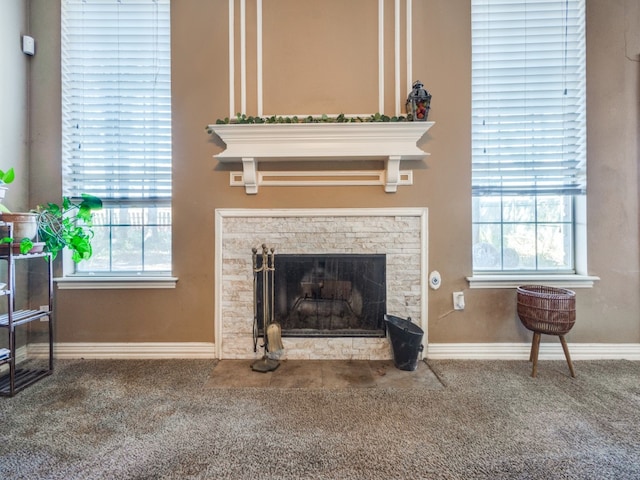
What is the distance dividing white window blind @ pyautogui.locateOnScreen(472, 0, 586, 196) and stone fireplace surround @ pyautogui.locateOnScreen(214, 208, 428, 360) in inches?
36.6

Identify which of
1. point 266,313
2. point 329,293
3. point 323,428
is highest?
point 329,293

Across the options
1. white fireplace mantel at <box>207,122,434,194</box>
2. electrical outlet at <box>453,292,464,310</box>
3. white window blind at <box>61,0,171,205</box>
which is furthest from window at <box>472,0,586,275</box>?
white window blind at <box>61,0,171,205</box>

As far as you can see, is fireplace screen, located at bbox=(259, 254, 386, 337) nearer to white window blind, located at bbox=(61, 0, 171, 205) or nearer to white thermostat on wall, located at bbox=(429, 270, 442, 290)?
white thermostat on wall, located at bbox=(429, 270, 442, 290)

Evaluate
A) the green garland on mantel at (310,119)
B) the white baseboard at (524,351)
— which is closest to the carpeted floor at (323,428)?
the white baseboard at (524,351)

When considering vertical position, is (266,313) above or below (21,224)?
below

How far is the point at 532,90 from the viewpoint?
247cm

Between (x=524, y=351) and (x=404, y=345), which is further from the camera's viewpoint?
(x=524, y=351)

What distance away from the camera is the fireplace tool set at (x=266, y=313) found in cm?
226

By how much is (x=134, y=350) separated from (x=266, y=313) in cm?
116

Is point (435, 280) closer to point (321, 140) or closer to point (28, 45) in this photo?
point (321, 140)

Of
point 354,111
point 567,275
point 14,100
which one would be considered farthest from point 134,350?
point 567,275

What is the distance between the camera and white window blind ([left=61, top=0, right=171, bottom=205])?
8.00 ft

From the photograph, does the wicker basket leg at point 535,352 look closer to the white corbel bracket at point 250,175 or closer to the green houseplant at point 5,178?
the white corbel bracket at point 250,175

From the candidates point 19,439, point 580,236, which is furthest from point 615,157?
point 19,439
